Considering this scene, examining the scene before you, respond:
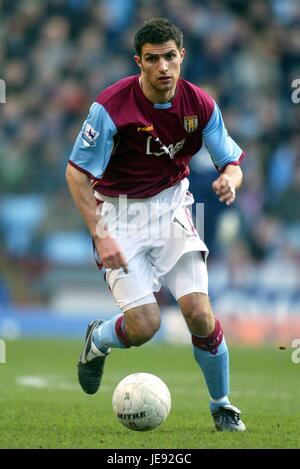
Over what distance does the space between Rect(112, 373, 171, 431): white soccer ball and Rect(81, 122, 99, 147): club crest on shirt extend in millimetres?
1414

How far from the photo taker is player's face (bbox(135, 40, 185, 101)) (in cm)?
614

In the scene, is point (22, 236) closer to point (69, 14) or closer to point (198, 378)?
point (69, 14)

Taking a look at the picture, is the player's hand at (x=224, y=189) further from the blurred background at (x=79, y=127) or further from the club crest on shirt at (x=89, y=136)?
the blurred background at (x=79, y=127)

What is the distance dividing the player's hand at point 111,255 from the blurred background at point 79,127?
647cm

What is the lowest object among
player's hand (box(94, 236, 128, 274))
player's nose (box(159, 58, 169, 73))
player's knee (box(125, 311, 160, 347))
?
player's knee (box(125, 311, 160, 347))

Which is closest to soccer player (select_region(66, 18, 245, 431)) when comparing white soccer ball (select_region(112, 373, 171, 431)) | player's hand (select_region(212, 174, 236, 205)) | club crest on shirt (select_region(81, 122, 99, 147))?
club crest on shirt (select_region(81, 122, 99, 147))

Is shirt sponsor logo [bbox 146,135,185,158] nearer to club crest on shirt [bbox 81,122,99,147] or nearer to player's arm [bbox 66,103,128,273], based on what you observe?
player's arm [bbox 66,103,128,273]

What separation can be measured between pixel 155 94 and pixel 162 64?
0.23 m

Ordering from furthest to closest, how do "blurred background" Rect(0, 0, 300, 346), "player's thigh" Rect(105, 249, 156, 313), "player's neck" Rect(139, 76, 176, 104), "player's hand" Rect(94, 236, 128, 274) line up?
"blurred background" Rect(0, 0, 300, 346), "player's thigh" Rect(105, 249, 156, 313), "player's neck" Rect(139, 76, 176, 104), "player's hand" Rect(94, 236, 128, 274)

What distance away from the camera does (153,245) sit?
6523 millimetres

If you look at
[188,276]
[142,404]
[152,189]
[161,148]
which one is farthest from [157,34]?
[142,404]

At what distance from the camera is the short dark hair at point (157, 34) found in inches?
242

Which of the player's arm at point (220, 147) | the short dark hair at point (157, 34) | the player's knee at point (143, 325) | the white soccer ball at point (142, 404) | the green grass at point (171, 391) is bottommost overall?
the green grass at point (171, 391)

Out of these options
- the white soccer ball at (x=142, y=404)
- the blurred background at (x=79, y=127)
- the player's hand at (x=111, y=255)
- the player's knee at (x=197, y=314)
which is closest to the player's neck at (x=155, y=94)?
the player's hand at (x=111, y=255)
